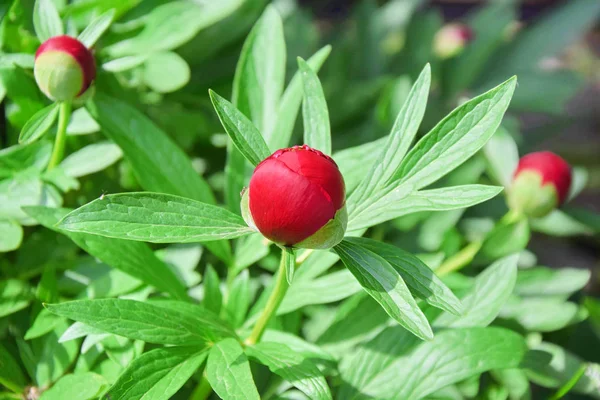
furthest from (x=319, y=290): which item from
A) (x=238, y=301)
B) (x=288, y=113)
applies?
(x=288, y=113)

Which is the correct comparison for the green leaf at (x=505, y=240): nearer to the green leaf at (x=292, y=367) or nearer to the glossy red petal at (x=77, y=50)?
the green leaf at (x=292, y=367)

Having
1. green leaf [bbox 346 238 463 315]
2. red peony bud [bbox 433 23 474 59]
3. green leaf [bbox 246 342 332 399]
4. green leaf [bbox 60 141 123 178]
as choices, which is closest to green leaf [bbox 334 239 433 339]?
green leaf [bbox 346 238 463 315]

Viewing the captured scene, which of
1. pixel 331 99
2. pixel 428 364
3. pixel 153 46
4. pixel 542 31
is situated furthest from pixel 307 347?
pixel 542 31

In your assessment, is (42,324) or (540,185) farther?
(540,185)

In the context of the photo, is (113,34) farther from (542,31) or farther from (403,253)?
(542,31)

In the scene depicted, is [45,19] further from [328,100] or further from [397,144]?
[328,100]

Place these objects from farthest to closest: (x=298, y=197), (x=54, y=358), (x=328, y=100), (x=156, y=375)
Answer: (x=328, y=100) < (x=54, y=358) < (x=156, y=375) < (x=298, y=197)
